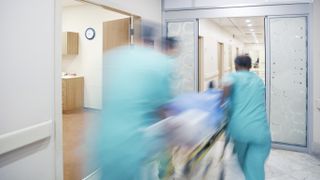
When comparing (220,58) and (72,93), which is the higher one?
(220,58)

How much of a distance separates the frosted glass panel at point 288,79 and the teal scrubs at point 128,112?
10.2ft

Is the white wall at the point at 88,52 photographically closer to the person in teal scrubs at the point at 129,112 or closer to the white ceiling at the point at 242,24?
Answer: the white ceiling at the point at 242,24

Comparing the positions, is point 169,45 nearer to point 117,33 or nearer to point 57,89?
point 57,89

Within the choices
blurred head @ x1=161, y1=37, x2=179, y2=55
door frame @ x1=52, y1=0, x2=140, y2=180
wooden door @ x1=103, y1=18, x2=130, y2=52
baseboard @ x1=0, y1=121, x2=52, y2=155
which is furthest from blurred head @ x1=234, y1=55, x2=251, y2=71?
wooden door @ x1=103, y1=18, x2=130, y2=52

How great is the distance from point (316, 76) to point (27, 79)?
3.83 m

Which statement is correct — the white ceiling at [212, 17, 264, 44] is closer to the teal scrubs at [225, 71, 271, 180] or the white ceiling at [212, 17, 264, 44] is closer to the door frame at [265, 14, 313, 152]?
the door frame at [265, 14, 313, 152]

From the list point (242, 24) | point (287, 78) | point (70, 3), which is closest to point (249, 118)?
point (287, 78)

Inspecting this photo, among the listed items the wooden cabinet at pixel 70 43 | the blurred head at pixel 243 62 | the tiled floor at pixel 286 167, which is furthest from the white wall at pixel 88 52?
the blurred head at pixel 243 62

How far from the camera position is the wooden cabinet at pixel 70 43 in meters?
6.98

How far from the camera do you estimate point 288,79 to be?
4.07m

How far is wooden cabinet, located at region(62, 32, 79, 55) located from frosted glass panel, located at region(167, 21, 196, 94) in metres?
3.46

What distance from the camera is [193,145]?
192 centimetres

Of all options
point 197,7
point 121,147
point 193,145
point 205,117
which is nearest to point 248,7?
point 197,7

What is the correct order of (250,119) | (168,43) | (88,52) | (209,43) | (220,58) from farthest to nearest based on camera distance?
(220,58) → (209,43) → (88,52) → (250,119) → (168,43)
